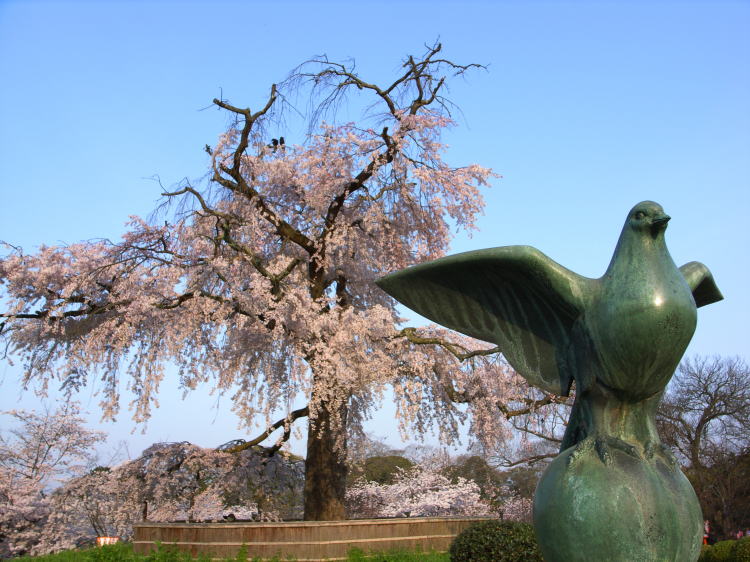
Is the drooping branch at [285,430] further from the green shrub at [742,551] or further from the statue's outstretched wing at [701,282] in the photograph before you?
the statue's outstretched wing at [701,282]

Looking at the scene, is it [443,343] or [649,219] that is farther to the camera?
[443,343]

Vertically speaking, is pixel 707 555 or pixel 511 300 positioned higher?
pixel 511 300

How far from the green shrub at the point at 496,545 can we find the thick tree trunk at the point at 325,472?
5.12 m

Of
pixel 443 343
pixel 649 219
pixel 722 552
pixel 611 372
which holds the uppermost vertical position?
pixel 443 343

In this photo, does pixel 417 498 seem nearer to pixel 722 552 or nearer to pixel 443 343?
pixel 443 343

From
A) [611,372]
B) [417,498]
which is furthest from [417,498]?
[611,372]

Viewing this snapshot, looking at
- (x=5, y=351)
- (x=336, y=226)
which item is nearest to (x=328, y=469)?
(x=336, y=226)

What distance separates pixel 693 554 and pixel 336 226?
1146 centimetres

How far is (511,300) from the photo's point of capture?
207 inches

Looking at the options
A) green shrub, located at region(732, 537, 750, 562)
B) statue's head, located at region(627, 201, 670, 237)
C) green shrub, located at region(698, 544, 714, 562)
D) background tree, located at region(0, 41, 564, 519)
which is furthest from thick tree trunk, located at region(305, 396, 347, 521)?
statue's head, located at region(627, 201, 670, 237)

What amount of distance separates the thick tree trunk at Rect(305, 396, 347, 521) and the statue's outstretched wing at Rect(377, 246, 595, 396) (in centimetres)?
895

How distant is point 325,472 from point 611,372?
10849 millimetres

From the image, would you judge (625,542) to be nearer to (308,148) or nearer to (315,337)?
(315,337)

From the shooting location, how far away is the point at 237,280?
1468cm
